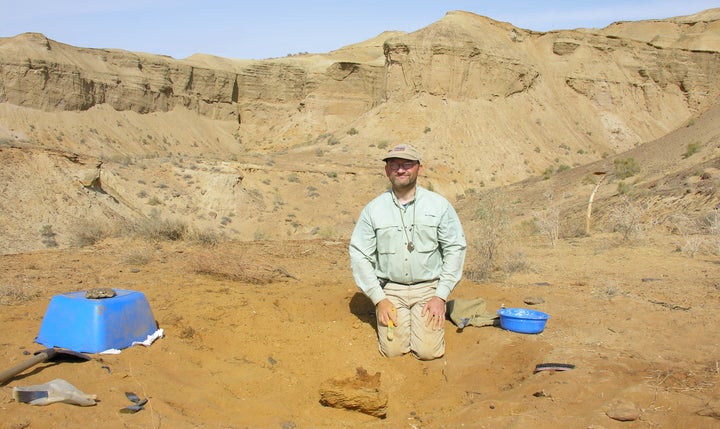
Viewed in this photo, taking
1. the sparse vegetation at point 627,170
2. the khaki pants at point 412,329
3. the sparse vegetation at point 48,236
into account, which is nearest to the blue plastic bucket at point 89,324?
the khaki pants at point 412,329

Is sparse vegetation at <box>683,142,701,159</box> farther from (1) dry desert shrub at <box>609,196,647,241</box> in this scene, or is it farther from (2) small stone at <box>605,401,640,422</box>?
(2) small stone at <box>605,401,640,422</box>

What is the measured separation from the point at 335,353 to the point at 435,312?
3.05 feet

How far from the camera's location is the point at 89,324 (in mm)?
4320

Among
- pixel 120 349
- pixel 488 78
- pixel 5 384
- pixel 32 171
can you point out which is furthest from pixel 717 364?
Answer: pixel 488 78

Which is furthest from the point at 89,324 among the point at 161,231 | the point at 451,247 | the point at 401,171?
the point at 161,231

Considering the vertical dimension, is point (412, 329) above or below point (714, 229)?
below

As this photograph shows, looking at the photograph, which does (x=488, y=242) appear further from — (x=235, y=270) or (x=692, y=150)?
(x=692, y=150)

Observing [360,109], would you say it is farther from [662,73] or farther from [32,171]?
[32,171]

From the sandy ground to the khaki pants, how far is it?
0.12 m

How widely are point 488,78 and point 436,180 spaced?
1027 centimetres

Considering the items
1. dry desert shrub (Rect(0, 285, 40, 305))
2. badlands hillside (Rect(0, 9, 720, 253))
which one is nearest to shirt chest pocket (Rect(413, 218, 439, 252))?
dry desert shrub (Rect(0, 285, 40, 305))

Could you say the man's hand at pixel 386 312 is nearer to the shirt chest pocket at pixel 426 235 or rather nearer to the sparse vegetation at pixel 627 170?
the shirt chest pocket at pixel 426 235

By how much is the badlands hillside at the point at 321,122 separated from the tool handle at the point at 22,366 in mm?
6322

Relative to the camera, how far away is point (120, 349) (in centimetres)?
442
